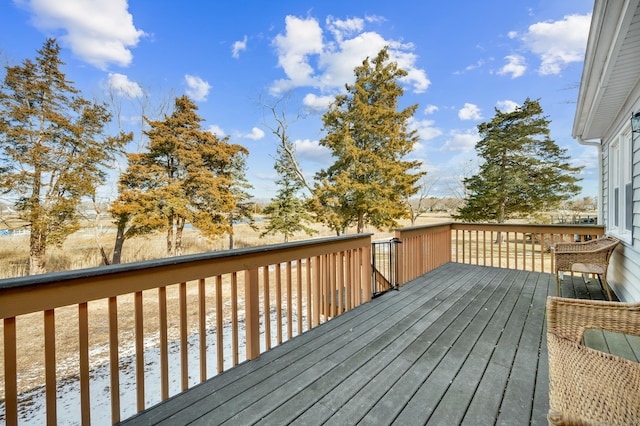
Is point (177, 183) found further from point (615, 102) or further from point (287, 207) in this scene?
point (615, 102)

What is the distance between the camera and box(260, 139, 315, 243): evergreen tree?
14844 mm

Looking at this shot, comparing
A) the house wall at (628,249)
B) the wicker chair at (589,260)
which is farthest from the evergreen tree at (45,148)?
the house wall at (628,249)

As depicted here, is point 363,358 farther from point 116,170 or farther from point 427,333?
point 116,170

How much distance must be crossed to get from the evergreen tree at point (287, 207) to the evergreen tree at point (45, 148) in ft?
25.1

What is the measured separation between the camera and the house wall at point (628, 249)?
2854mm

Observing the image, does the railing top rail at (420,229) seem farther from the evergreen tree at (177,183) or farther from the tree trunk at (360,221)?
the evergreen tree at (177,183)

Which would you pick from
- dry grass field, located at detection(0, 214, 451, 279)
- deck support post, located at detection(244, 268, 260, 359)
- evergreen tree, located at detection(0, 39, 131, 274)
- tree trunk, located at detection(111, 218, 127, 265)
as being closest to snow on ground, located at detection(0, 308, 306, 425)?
deck support post, located at detection(244, 268, 260, 359)

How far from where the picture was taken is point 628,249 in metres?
3.25

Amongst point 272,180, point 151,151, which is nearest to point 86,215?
point 151,151

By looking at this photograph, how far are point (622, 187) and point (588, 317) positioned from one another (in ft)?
10.2

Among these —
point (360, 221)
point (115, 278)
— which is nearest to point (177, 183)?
point (360, 221)

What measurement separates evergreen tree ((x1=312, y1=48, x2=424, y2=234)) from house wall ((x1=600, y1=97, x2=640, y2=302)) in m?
8.30

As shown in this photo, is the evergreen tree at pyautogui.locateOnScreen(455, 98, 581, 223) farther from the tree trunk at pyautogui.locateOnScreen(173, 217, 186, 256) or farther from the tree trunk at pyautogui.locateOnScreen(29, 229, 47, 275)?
the tree trunk at pyautogui.locateOnScreen(29, 229, 47, 275)

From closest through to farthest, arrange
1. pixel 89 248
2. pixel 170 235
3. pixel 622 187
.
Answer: pixel 622 187 < pixel 89 248 < pixel 170 235
